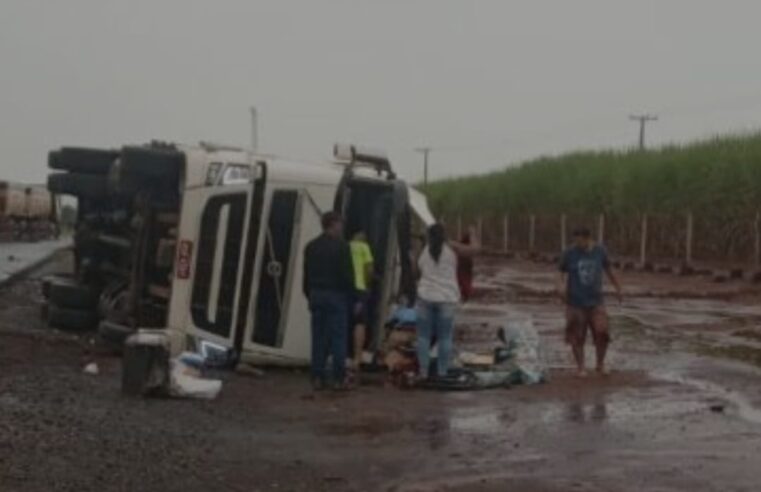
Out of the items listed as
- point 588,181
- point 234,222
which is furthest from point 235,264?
point 588,181

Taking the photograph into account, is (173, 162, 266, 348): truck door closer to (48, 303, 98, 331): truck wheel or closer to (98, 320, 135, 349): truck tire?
(98, 320, 135, 349): truck tire

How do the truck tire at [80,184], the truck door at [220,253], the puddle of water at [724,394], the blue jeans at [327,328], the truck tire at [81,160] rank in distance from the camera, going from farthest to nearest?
the truck tire at [81,160] < the truck tire at [80,184] < the truck door at [220,253] < the blue jeans at [327,328] < the puddle of water at [724,394]

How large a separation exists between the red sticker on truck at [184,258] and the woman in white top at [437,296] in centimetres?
238

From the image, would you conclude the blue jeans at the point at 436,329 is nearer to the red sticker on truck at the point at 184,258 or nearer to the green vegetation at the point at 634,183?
the red sticker on truck at the point at 184,258

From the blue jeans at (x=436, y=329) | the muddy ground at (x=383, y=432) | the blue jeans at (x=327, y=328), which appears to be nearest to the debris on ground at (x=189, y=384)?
the muddy ground at (x=383, y=432)

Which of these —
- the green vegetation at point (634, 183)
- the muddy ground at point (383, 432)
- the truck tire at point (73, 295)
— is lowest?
the muddy ground at point (383, 432)

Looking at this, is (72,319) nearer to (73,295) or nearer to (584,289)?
(73,295)

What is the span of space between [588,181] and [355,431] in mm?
46043

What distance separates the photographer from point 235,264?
13586 mm

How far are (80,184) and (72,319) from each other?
5.78 ft

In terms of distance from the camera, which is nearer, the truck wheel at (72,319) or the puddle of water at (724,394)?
the puddle of water at (724,394)

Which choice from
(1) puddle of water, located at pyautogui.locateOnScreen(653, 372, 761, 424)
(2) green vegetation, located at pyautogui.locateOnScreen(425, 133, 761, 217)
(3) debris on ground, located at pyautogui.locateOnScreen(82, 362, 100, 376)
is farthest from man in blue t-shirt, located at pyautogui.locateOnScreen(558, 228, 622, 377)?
(2) green vegetation, located at pyautogui.locateOnScreen(425, 133, 761, 217)

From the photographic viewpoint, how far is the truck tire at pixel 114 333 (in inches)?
584

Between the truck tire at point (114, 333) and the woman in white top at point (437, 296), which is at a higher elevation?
the woman in white top at point (437, 296)
